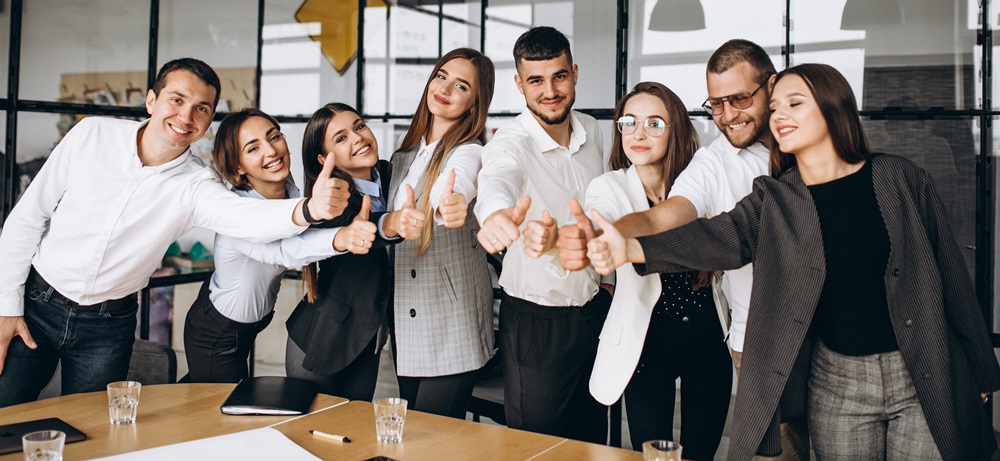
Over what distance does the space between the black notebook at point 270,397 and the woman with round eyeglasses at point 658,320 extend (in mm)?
915

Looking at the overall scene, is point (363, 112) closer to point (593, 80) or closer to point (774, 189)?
point (593, 80)

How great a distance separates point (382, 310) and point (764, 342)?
4.39 ft

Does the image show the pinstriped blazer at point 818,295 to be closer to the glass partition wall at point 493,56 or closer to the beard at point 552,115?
the beard at point 552,115

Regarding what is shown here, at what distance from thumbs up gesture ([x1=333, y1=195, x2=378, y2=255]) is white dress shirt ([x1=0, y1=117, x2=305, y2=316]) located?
0.16 m

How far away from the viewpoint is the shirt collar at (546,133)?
283 cm

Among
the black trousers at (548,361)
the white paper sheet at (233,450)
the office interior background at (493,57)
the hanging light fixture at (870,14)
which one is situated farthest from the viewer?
the hanging light fixture at (870,14)

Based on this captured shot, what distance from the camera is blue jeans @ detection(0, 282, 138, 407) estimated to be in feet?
9.03

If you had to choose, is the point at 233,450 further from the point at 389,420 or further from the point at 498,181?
the point at 498,181

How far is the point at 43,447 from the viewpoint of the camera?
171 centimetres

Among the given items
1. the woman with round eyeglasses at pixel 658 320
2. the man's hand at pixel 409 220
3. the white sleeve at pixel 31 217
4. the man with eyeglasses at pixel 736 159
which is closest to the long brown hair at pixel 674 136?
the woman with round eyeglasses at pixel 658 320

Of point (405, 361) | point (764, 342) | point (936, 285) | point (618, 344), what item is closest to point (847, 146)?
point (936, 285)

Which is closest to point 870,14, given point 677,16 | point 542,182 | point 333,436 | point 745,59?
point 677,16

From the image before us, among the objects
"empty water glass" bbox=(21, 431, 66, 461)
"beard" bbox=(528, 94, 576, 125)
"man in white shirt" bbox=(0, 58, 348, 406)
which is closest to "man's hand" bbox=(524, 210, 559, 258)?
"beard" bbox=(528, 94, 576, 125)

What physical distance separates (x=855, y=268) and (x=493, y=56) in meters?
2.45
